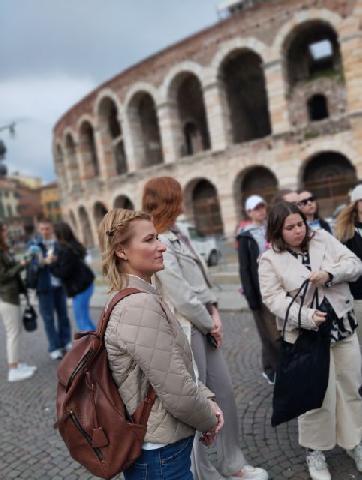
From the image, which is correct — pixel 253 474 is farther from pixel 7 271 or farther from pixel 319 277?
pixel 7 271

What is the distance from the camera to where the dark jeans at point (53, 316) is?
576 centimetres

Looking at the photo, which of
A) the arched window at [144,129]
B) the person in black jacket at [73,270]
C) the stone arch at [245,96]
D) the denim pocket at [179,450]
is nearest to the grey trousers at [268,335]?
the denim pocket at [179,450]

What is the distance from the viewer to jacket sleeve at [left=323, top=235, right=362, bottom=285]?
2.50 metres

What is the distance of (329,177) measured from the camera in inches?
727

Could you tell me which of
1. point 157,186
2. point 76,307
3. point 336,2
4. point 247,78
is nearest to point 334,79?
point 336,2

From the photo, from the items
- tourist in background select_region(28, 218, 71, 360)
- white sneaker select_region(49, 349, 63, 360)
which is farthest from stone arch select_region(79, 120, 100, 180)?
white sneaker select_region(49, 349, 63, 360)

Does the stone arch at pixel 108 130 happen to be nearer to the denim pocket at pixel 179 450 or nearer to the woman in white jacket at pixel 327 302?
the woman in white jacket at pixel 327 302

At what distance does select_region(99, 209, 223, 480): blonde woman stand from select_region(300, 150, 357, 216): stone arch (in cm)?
1724

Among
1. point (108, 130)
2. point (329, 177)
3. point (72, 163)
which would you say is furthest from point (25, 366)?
point (72, 163)

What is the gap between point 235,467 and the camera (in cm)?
266

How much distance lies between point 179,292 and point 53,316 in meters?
4.10

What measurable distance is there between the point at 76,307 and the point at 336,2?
16.5m

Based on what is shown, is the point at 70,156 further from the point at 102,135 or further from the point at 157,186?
the point at 157,186

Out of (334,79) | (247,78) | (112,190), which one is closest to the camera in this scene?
(334,79)
